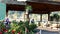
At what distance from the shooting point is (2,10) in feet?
14.9

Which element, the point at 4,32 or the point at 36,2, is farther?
the point at 36,2

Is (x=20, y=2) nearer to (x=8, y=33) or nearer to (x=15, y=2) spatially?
(x=15, y=2)

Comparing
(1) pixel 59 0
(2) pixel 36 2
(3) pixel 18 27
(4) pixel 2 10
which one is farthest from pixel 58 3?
(4) pixel 2 10

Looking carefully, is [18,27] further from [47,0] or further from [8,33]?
[47,0]

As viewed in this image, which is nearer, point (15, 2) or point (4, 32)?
point (4, 32)

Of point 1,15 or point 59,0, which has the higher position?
point 59,0

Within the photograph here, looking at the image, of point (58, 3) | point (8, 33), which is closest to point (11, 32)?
point (8, 33)

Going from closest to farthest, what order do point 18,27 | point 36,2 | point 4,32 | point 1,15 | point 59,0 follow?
point 1,15 → point 4,32 → point 18,27 → point 36,2 → point 59,0

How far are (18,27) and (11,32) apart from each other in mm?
398

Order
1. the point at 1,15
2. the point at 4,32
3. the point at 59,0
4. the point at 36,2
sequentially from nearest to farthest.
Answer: the point at 1,15 < the point at 4,32 < the point at 36,2 < the point at 59,0

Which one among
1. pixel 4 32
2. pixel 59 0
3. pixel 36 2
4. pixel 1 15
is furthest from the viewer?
pixel 59 0

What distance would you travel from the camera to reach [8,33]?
5305 mm

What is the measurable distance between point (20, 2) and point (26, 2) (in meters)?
0.51

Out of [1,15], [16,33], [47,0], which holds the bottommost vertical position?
[16,33]
